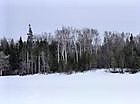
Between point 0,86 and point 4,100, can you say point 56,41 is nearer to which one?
point 0,86

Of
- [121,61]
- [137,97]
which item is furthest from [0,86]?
[121,61]

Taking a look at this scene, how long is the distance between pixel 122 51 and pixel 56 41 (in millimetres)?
2156

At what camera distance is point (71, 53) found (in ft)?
22.5

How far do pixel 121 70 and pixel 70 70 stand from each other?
3.60ft

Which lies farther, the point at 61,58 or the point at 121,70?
the point at 61,58

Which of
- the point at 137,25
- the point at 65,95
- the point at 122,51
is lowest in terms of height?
the point at 65,95

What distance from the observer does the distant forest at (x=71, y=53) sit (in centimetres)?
525

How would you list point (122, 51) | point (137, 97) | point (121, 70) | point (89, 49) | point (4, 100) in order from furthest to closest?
point (89, 49)
point (122, 51)
point (121, 70)
point (137, 97)
point (4, 100)

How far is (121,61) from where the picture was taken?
5449 millimetres

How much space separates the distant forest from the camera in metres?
5.25

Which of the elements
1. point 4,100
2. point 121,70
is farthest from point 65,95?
point 121,70
